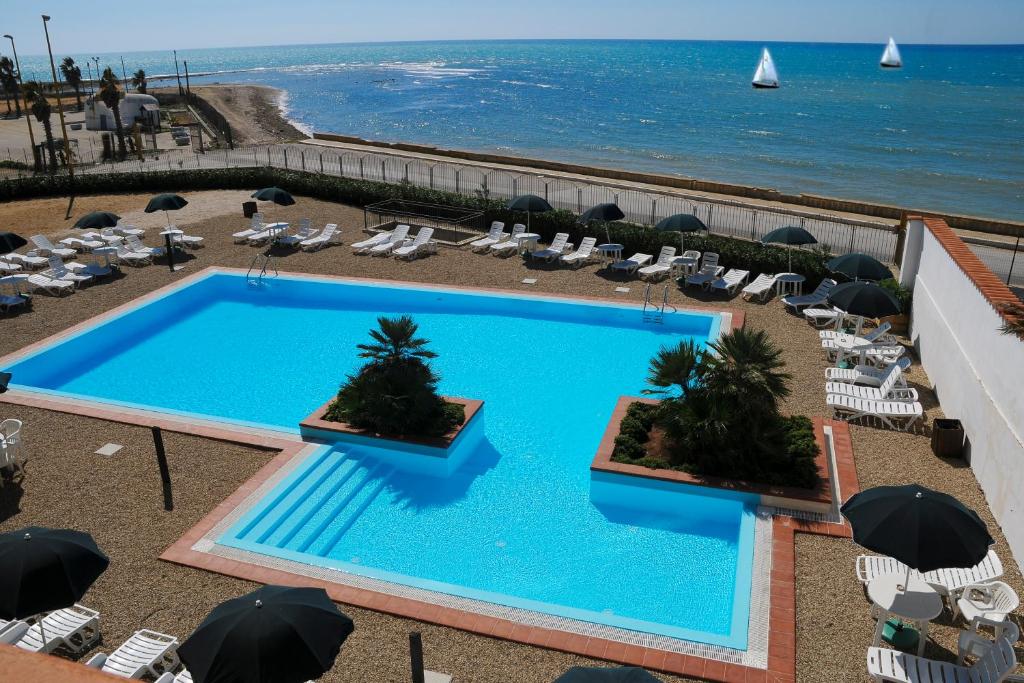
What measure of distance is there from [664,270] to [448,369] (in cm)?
731

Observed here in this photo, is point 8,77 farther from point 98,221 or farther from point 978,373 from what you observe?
point 978,373

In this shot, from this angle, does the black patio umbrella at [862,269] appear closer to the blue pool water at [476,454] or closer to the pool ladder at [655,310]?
the blue pool water at [476,454]

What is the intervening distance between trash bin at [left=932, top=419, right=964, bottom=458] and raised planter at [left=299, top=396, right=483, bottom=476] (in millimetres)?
7203

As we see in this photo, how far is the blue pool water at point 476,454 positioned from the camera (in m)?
9.73

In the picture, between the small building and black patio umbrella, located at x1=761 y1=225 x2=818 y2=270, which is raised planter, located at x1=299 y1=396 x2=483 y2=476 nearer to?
black patio umbrella, located at x1=761 y1=225 x2=818 y2=270

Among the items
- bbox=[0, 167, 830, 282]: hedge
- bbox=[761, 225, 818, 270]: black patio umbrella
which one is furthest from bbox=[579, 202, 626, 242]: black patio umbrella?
bbox=[761, 225, 818, 270]: black patio umbrella

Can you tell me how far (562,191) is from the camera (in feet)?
99.6

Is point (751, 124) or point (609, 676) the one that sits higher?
point (609, 676)

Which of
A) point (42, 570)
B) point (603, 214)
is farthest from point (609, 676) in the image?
point (603, 214)

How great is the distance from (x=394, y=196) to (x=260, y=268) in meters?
7.12

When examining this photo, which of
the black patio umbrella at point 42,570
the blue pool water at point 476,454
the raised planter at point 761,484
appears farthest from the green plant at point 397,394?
the black patio umbrella at point 42,570

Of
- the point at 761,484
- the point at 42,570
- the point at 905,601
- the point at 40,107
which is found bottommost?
the point at 761,484

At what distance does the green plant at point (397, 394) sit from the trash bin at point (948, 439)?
735cm

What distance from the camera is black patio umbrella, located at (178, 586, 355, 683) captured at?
6.16 meters
